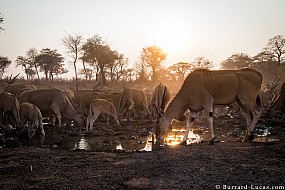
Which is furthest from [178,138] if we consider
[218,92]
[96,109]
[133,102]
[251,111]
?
[133,102]

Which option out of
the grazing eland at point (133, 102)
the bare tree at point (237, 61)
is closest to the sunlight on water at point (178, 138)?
the grazing eland at point (133, 102)

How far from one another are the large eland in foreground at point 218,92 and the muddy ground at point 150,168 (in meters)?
1.68

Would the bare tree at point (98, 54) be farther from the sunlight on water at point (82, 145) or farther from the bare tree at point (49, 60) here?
the sunlight on water at point (82, 145)

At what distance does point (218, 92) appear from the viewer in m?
10.9

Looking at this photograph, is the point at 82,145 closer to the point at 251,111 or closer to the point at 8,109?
the point at 8,109

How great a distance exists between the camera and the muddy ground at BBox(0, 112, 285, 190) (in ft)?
20.2

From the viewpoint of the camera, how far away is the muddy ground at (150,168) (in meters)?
6.14

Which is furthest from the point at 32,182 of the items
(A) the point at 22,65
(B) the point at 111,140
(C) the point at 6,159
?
(A) the point at 22,65

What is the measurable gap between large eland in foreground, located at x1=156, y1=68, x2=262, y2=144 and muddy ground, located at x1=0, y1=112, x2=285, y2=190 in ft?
5.50

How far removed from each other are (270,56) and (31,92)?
58.0 metres

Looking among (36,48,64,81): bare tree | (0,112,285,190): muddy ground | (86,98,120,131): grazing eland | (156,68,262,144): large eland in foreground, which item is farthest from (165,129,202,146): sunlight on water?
(36,48,64,81): bare tree

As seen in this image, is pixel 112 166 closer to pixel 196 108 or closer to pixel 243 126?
pixel 196 108

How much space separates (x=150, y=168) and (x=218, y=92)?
16.0 ft

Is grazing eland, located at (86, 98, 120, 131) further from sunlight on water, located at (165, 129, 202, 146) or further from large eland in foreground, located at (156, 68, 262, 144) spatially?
large eland in foreground, located at (156, 68, 262, 144)
